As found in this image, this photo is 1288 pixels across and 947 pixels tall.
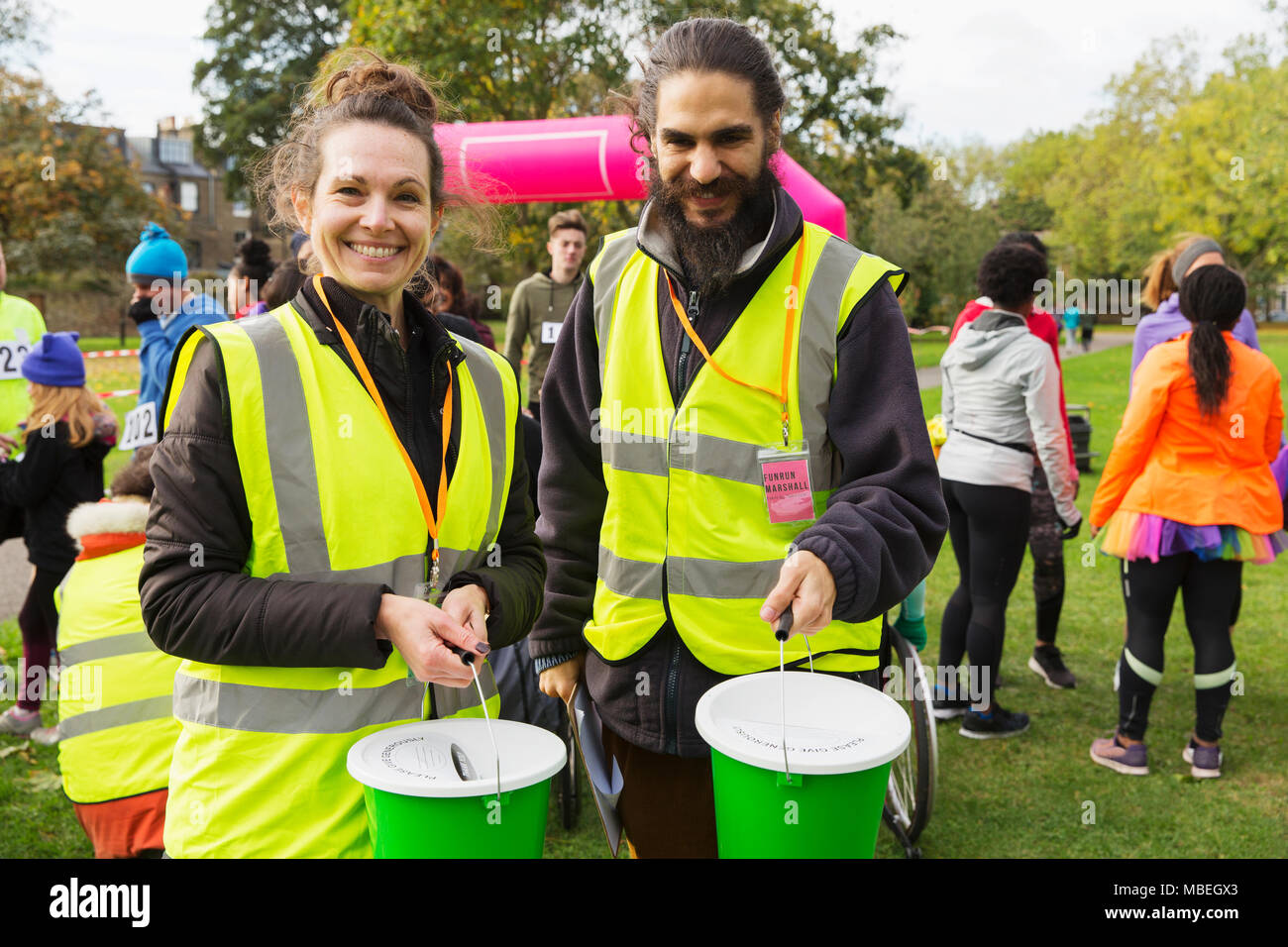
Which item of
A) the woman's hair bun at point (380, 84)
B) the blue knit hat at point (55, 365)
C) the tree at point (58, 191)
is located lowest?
the blue knit hat at point (55, 365)

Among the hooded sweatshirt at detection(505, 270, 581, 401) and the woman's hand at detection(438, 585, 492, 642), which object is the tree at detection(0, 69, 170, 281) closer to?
the hooded sweatshirt at detection(505, 270, 581, 401)

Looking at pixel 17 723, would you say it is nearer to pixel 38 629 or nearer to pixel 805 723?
pixel 38 629

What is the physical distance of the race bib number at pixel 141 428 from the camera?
4.53 m

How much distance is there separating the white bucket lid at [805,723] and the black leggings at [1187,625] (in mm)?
3193

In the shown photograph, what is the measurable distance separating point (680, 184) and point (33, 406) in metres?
3.89

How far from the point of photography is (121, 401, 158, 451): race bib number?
4531mm

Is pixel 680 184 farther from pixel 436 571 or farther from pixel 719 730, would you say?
pixel 719 730

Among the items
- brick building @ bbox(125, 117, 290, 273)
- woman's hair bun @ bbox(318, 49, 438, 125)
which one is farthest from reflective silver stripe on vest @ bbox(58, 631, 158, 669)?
brick building @ bbox(125, 117, 290, 273)

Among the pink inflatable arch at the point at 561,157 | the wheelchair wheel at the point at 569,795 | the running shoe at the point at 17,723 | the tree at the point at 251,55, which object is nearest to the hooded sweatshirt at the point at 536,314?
the pink inflatable arch at the point at 561,157

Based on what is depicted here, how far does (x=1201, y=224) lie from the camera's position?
123 ft

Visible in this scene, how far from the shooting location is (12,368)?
521 centimetres

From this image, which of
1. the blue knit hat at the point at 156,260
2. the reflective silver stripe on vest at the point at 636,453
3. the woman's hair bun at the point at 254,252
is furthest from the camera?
the woman's hair bun at the point at 254,252

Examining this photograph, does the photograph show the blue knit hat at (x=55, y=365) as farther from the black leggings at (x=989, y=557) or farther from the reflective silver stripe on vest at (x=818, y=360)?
the black leggings at (x=989, y=557)
